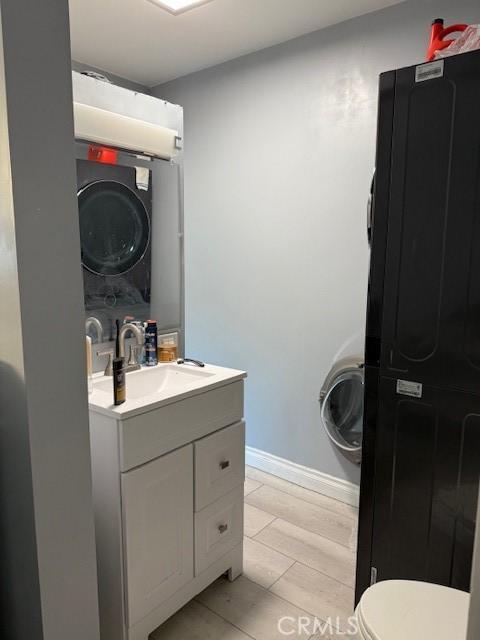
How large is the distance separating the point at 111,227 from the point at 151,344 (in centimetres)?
53

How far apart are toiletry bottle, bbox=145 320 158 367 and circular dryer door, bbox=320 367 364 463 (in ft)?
3.45

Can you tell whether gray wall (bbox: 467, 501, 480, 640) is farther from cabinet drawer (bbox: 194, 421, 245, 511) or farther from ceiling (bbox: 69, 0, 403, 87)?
ceiling (bbox: 69, 0, 403, 87)

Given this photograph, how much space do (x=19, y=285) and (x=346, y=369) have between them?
183 centimetres

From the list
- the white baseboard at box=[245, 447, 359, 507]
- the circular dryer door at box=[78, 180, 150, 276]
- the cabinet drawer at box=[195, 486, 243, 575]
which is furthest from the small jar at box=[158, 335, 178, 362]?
the white baseboard at box=[245, 447, 359, 507]

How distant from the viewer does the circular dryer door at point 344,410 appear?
247cm

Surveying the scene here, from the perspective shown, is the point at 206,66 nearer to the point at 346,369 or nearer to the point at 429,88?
the point at 429,88

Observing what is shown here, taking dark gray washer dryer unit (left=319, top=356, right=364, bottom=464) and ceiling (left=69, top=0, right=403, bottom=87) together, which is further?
dark gray washer dryer unit (left=319, top=356, right=364, bottom=464)

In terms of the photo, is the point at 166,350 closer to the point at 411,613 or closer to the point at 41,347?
the point at 41,347

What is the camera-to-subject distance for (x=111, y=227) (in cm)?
192

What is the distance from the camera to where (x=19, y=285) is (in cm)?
102

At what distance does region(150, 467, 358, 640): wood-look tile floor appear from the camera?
1708 millimetres

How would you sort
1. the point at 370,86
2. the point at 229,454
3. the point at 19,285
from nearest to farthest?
the point at 19,285, the point at 229,454, the point at 370,86

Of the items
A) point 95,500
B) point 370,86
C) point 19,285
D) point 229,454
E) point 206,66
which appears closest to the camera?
point 19,285

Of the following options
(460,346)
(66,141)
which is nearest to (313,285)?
(460,346)
